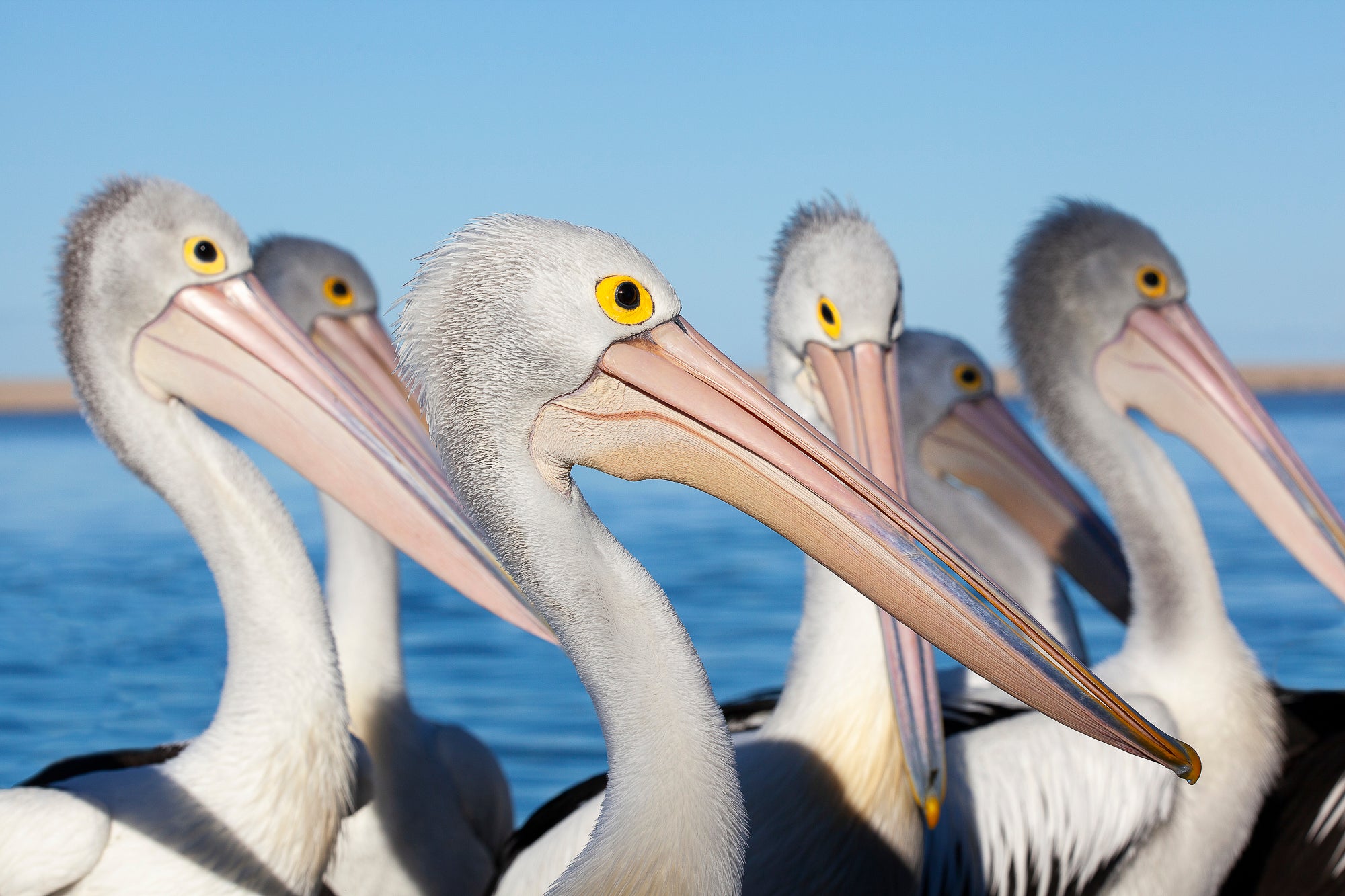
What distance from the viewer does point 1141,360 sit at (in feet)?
11.5

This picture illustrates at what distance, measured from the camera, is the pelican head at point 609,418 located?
1.59m

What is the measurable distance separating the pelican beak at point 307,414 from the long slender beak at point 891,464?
2.47 feet

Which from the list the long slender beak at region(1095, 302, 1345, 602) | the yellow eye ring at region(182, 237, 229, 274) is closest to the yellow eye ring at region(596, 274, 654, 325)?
the yellow eye ring at region(182, 237, 229, 274)

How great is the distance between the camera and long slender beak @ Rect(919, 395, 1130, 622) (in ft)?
13.2

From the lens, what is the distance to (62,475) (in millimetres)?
17469

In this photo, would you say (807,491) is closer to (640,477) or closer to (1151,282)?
(640,477)

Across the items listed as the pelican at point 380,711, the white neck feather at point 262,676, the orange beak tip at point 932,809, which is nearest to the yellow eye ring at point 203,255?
the white neck feather at point 262,676

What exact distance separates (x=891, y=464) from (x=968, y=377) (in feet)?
5.59

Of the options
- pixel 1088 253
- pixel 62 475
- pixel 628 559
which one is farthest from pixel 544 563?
pixel 62 475

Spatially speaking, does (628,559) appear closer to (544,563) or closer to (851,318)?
(544,563)

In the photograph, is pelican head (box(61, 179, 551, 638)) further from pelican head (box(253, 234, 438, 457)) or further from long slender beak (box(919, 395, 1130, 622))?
long slender beak (box(919, 395, 1130, 622))

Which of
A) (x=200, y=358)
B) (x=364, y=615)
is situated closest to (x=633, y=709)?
(x=200, y=358)

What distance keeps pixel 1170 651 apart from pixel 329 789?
200 centimetres

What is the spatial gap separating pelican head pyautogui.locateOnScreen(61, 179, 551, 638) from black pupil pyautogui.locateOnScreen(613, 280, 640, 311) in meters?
1.03
